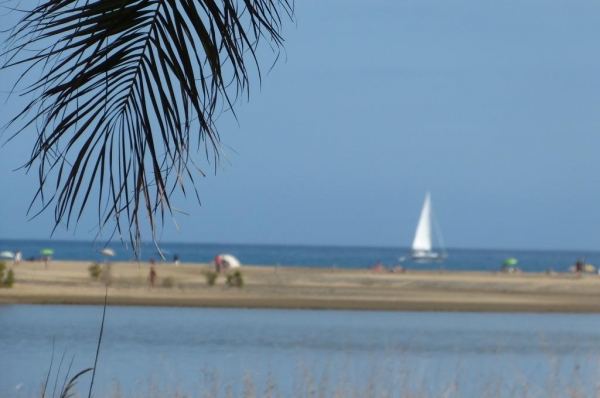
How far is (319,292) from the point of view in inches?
1527

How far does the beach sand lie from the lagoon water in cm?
229

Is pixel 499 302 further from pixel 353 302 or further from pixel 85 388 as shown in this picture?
pixel 85 388

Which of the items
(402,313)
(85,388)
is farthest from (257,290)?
(85,388)

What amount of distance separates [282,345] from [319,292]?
1759 centimetres

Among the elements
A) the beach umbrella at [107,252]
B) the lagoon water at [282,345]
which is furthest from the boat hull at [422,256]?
the beach umbrella at [107,252]

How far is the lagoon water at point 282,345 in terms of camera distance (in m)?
13.9

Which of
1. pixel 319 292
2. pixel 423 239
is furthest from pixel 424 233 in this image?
pixel 319 292

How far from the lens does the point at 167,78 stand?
2580 millimetres

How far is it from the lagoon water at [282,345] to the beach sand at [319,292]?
2291 mm

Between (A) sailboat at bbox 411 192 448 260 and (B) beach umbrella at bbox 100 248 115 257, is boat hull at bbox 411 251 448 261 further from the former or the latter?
(B) beach umbrella at bbox 100 248 115 257

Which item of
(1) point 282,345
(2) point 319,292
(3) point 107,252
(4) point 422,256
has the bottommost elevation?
(1) point 282,345

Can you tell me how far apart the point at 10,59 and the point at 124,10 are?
31 cm

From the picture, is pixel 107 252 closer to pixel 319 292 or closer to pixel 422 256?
pixel 319 292

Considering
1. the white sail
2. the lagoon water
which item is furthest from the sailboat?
the lagoon water
